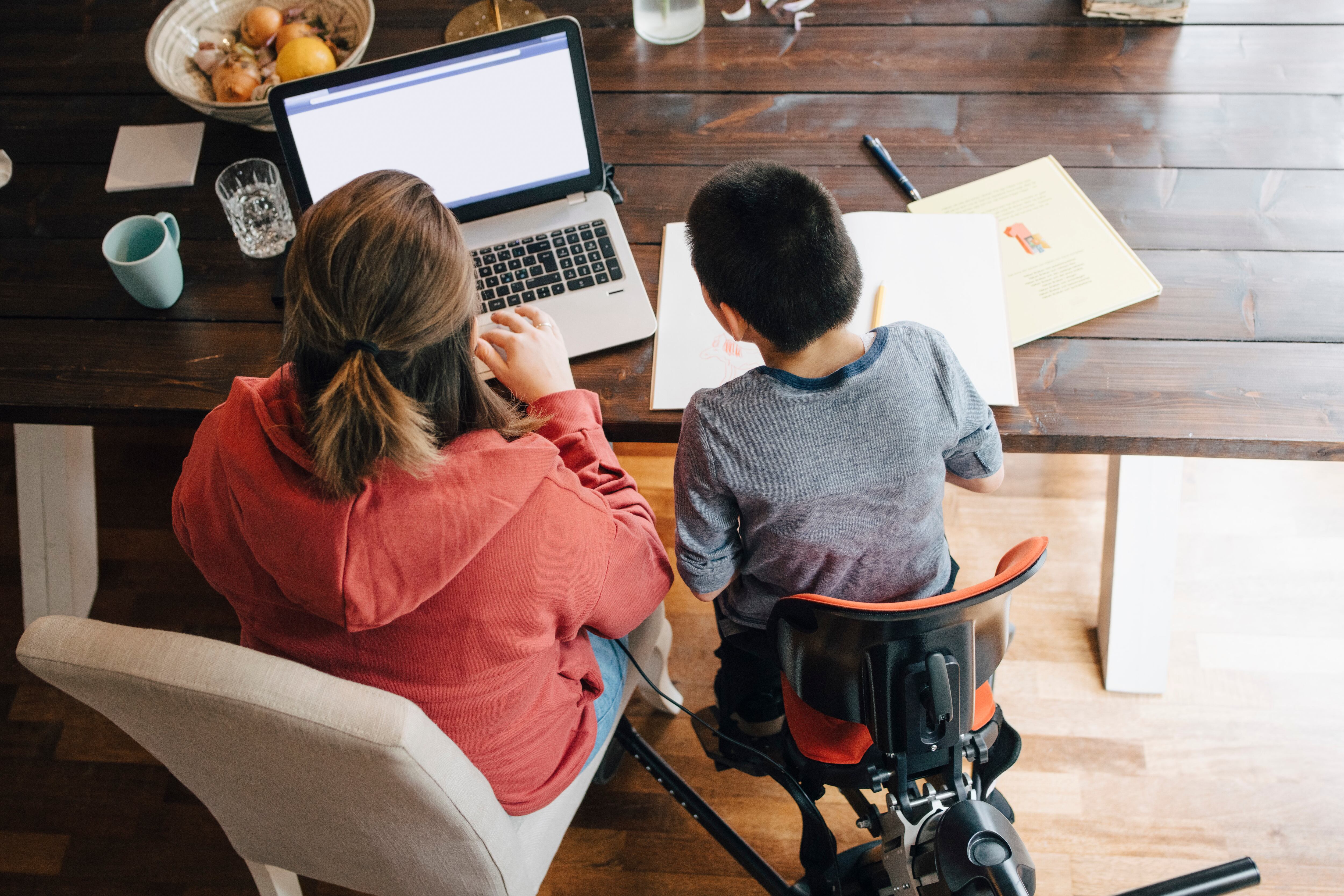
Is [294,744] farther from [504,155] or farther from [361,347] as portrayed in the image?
[504,155]

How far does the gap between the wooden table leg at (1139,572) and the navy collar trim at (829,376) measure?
817 millimetres

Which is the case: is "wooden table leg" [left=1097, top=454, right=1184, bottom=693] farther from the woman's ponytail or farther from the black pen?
the woman's ponytail

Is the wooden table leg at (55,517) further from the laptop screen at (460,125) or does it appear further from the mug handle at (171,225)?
the laptop screen at (460,125)

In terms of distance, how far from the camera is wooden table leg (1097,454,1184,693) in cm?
151

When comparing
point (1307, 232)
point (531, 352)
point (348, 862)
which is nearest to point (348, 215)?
point (531, 352)

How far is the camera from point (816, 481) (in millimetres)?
911

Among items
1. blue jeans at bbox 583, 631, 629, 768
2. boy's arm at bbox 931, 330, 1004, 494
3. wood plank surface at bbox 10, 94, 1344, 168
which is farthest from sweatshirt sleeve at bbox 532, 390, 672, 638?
wood plank surface at bbox 10, 94, 1344, 168

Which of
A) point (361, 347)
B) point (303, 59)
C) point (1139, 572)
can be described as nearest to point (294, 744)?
Answer: point (361, 347)

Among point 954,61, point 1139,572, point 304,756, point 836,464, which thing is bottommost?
point 1139,572

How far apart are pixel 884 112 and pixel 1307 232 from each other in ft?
1.84

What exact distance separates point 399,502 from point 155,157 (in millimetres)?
940

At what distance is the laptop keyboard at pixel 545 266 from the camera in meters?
1.19

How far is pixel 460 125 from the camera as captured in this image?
1.17 metres

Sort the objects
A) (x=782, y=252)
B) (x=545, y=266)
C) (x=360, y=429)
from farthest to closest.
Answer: (x=545, y=266) → (x=782, y=252) → (x=360, y=429)
